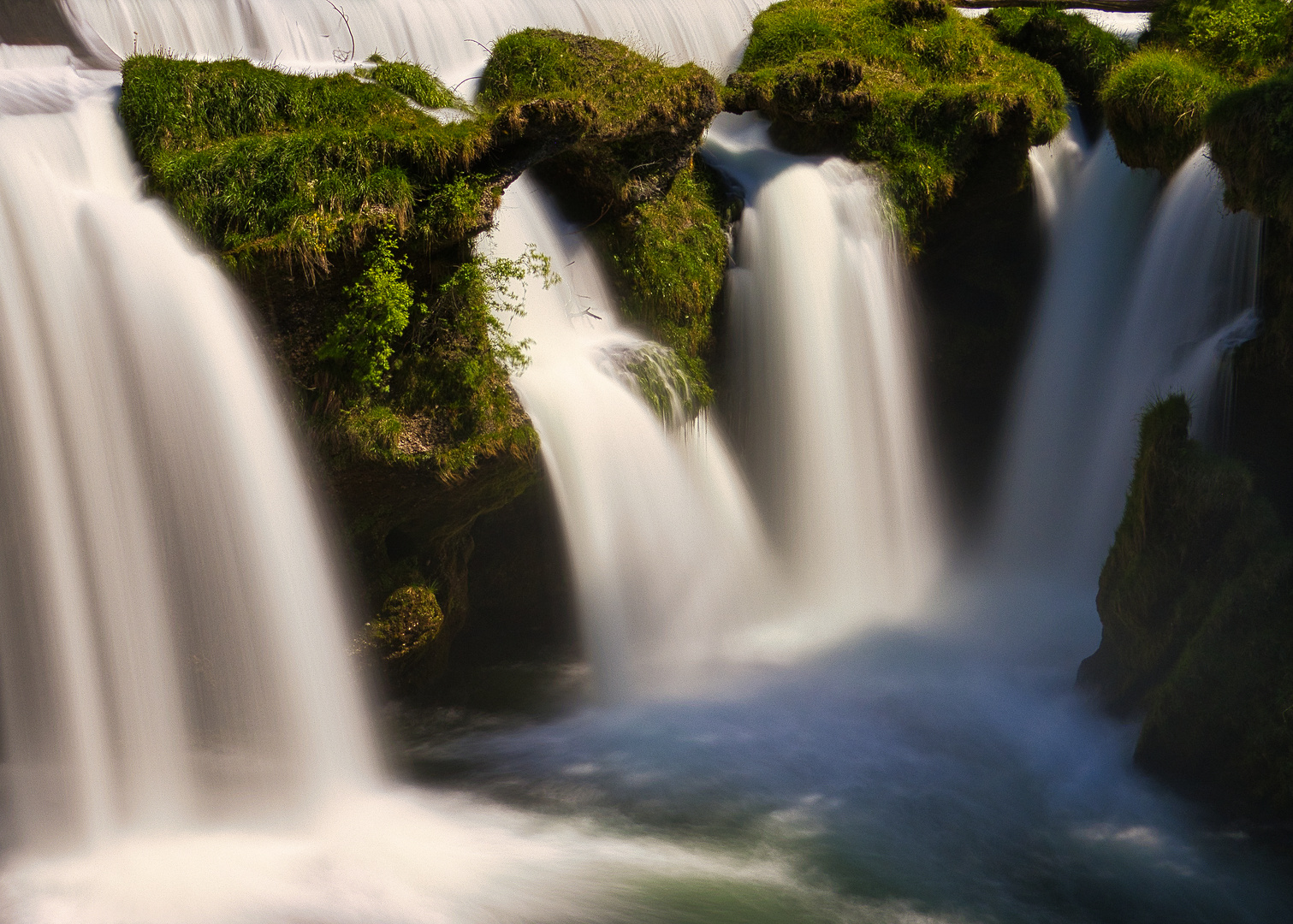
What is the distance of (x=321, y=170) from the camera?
6844mm

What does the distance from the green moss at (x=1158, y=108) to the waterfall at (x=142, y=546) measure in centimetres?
767

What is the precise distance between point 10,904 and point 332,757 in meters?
1.85

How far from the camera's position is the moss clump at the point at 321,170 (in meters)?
6.56

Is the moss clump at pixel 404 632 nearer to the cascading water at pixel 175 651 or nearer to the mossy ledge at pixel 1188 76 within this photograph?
the cascading water at pixel 175 651

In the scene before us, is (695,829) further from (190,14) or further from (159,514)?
(190,14)

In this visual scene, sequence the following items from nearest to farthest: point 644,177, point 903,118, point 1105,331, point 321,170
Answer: point 321,170 → point 644,177 → point 1105,331 → point 903,118

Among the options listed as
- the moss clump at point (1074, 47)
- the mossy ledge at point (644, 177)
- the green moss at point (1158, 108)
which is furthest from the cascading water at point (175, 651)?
the moss clump at point (1074, 47)

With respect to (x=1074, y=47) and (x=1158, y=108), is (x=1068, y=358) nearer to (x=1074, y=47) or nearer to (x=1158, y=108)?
(x=1158, y=108)

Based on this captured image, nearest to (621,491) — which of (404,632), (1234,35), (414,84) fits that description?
(404,632)

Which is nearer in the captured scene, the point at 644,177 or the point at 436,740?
the point at 436,740

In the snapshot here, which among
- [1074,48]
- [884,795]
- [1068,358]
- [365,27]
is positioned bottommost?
[884,795]

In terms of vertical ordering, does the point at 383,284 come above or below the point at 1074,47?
below

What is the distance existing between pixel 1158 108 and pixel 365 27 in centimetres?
748

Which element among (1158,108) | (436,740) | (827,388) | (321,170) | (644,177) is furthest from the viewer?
(827,388)
